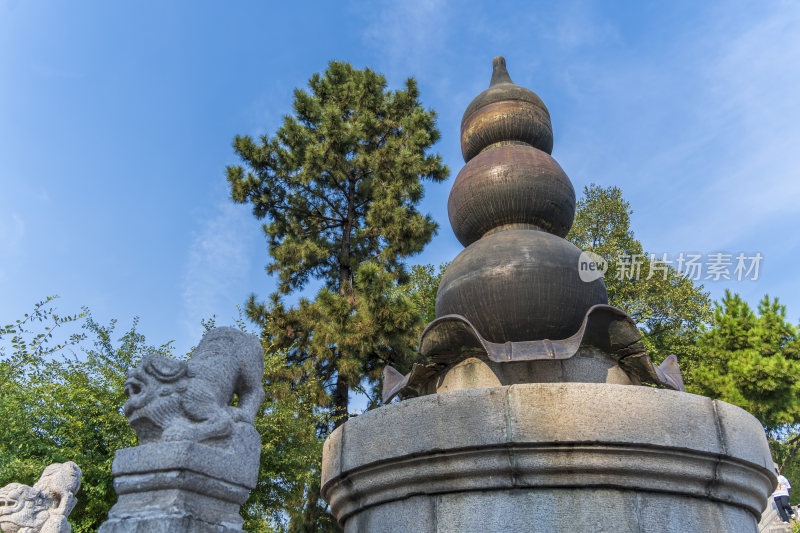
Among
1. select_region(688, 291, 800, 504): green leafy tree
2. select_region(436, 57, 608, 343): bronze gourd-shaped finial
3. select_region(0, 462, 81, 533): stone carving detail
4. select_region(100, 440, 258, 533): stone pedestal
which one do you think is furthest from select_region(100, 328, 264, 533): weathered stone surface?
select_region(688, 291, 800, 504): green leafy tree

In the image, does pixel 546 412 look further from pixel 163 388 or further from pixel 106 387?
pixel 106 387

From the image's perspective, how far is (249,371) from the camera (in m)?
3.31

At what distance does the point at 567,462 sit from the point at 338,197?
15.7m

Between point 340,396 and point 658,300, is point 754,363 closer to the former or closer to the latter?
point 658,300

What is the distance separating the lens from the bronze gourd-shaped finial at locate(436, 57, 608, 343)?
194 inches

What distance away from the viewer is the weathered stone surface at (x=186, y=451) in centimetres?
261

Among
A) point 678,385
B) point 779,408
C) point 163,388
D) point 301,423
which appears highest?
point 779,408

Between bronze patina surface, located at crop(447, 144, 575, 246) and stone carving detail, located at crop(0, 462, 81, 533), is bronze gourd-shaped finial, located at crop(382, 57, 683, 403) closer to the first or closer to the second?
bronze patina surface, located at crop(447, 144, 575, 246)

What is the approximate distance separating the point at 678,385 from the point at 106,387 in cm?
1312

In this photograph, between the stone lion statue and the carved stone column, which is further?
the carved stone column

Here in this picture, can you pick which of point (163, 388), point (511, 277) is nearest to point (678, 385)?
point (511, 277)

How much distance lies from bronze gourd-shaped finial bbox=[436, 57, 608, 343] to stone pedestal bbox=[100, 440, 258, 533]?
286 cm

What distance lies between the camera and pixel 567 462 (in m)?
3.21

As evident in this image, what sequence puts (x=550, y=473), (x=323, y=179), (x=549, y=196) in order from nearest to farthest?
(x=550, y=473)
(x=549, y=196)
(x=323, y=179)
